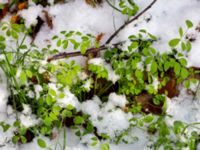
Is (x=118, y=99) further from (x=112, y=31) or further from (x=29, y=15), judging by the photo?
(x=29, y=15)

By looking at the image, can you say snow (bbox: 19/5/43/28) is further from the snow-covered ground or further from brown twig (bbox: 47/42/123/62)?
brown twig (bbox: 47/42/123/62)

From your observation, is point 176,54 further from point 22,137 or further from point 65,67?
point 22,137

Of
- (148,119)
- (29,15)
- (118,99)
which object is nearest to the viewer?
(148,119)

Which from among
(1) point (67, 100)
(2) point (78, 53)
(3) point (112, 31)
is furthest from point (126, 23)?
(1) point (67, 100)

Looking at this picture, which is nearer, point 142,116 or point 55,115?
point 55,115

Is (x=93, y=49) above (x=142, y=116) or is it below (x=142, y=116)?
above

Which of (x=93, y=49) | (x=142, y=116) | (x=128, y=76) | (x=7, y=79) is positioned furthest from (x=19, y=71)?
(x=142, y=116)

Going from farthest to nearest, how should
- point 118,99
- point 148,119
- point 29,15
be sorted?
1. point 29,15
2. point 118,99
3. point 148,119

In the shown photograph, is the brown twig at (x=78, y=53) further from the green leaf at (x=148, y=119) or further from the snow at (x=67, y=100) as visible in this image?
the green leaf at (x=148, y=119)
